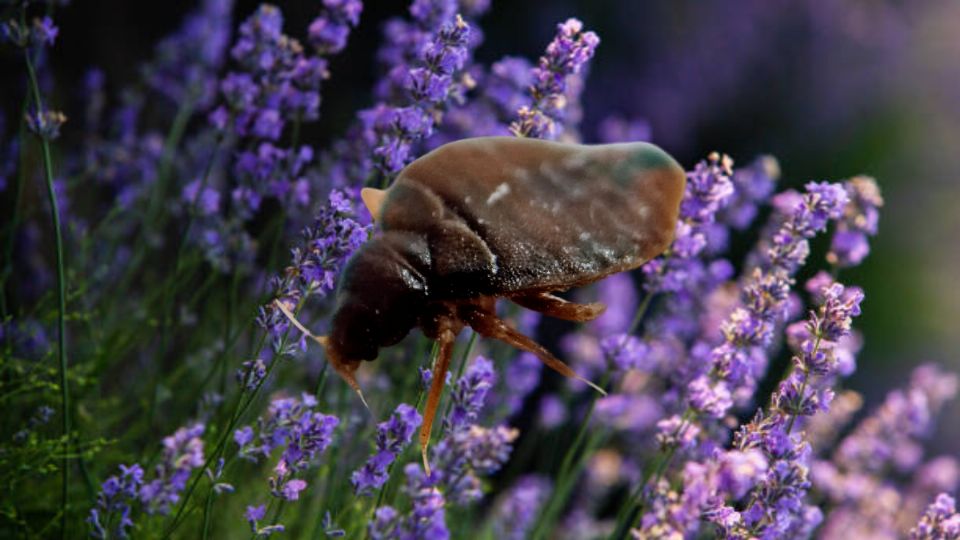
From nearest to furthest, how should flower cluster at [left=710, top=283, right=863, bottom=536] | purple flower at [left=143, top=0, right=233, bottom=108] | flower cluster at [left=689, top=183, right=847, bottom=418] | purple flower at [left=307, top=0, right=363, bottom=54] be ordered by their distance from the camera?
flower cluster at [left=710, top=283, right=863, bottom=536] → flower cluster at [left=689, top=183, right=847, bottom=418] → purple flower at [left=307, top=0, right=363, bottom=54] → purple flower at [left=143, top=0, right=233, bottom=108]

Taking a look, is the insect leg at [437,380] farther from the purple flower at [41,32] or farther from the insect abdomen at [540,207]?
the purple flower at [41,32]

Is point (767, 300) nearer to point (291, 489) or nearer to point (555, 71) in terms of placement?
point (555, 71)

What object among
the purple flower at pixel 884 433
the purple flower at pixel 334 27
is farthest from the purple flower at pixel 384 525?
the purple flower at pixel 884 433

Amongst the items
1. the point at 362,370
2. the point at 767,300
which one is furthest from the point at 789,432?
the point at 362,370

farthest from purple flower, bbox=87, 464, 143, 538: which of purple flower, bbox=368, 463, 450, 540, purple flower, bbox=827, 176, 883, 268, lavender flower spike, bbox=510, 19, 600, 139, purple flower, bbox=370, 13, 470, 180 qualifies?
purple flower, bbox=827, 176, 883, 268

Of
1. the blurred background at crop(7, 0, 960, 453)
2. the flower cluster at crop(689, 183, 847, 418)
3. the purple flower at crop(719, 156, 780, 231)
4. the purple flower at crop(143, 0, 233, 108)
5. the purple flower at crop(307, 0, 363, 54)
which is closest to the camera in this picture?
the flower cluster at crop(689, 183, 847, 418)

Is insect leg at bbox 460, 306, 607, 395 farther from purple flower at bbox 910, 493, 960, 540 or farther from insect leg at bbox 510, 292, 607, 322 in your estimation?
purple flower at bbox 910, 493, 960, 540

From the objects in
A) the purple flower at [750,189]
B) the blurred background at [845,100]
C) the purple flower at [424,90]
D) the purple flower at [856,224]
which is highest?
the blurred background at [845,100]
